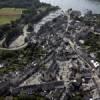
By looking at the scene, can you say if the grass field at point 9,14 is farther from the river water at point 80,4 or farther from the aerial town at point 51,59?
the river water at point 80,4

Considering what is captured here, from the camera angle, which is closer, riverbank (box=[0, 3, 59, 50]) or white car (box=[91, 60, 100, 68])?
white car (box=[91, 60, 100, 68])

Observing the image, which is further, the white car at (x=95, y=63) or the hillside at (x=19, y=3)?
the hillside at (x=19, y=3)

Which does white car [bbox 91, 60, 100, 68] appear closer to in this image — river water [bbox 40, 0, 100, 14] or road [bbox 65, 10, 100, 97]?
road [bbox 65, 10, 100, 97]

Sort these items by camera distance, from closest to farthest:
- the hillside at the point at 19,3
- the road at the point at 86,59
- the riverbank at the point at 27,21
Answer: the road at the point at 86,59
the riverbank at the point at 27,21
the hillside at the point at 19,3

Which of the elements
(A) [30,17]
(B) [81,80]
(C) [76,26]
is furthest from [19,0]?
(B) [81,80]

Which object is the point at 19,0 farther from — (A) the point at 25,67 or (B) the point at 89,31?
(A) the point at 25,67

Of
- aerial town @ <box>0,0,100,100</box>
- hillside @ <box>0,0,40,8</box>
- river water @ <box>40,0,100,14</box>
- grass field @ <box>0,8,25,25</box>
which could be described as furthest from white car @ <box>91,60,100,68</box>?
hillside @ <box>0,0,40,8</box>

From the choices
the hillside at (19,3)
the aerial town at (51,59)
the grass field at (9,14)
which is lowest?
the hillside at (19,3)

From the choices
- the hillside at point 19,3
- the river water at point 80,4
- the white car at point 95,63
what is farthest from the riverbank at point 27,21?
the white car at point 95,63
